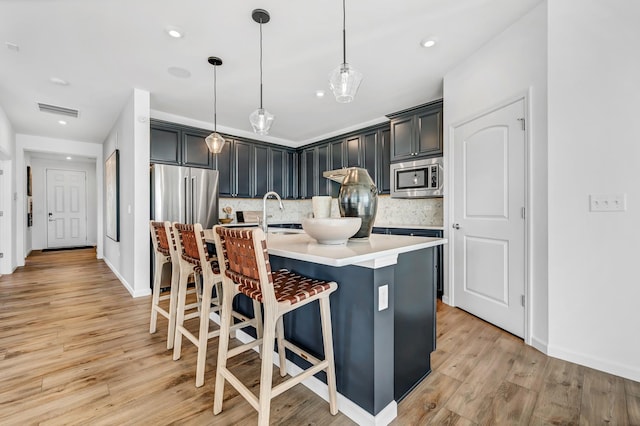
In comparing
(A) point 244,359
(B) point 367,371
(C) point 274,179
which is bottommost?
(A) point 244,359

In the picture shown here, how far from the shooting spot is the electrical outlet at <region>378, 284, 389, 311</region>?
136 cm

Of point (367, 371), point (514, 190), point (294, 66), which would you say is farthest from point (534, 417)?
point (294, 66)

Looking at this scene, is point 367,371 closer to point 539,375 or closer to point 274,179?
point 539,375

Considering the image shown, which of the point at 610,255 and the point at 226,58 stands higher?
the point at 226,58

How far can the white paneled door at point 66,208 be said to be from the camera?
7477mm

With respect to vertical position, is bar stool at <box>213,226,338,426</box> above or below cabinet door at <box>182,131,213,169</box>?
below

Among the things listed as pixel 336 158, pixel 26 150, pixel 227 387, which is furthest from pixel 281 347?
pixel 26 150

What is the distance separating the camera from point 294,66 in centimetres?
297

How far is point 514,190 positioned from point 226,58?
2906 mm

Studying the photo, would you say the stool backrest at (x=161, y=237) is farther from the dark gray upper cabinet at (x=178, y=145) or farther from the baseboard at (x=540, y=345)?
the baseboard at (x=540, y=345)

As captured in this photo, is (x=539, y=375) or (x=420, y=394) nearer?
(x=420, y=394)

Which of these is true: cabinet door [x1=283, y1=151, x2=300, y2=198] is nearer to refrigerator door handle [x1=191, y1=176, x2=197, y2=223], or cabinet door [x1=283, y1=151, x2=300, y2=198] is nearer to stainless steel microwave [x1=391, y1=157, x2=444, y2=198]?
refrigerator door handle [x1=191, y1=176, x2=197, y2=223]

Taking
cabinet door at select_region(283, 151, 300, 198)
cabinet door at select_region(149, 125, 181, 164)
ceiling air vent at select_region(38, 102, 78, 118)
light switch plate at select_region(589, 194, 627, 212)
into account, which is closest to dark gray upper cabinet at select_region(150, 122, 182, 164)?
cabinet door at select_region(149, 125, 181, 164)

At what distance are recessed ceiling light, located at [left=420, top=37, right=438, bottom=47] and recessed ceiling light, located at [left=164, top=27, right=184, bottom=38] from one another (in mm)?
2075
